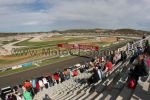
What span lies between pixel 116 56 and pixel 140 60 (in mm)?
10624

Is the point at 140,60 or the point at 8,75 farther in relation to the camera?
the point at 8,75

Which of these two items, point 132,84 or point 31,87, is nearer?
point 132,84

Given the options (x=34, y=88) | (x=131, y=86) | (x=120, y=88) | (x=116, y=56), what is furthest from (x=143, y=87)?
(x=116, y=56)

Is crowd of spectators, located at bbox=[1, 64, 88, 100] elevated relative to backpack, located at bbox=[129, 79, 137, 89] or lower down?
lower down

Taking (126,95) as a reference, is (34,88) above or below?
below

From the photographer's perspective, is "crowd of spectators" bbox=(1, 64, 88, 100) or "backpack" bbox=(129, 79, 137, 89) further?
"crowd of spectators" bbox=(1, 64, 88, 100)

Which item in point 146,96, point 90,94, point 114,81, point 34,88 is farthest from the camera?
point 34,88

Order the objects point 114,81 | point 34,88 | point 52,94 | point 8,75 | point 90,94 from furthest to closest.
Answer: point 8,75 → point 34,88 → point 52,94 → point 114,81 → point 90,94

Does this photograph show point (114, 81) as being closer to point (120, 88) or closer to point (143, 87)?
point (120, 88)

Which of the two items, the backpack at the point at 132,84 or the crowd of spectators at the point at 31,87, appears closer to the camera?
the backpack at the point at 132,84

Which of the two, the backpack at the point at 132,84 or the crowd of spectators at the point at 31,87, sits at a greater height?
the backpack at the point at 132,84

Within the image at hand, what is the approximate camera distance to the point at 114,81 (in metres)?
12.8

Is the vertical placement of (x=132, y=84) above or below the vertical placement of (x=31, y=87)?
above

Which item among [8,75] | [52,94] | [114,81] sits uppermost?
[114,81]
